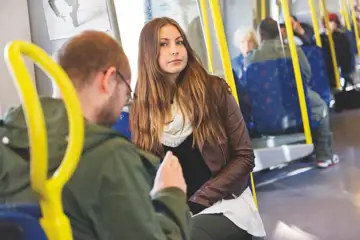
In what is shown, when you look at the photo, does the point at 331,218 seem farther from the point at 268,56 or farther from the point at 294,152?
the point at 268,56

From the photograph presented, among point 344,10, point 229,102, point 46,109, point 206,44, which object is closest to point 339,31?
point 344,10

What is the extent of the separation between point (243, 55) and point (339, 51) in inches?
125

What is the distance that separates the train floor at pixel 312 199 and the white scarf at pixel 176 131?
117 centimetres

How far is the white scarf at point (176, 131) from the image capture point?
7.22 ft

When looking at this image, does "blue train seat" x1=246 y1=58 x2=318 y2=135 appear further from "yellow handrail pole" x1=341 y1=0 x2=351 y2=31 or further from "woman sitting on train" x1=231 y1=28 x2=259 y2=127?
"yellow handrail pole" x1=341 y1=0 x2=351 y2=31

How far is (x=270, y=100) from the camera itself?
427 cm

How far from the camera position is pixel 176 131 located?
2.20m

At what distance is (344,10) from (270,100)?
3.91 metres

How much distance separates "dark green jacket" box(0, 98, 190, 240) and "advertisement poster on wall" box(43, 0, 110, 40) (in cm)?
302

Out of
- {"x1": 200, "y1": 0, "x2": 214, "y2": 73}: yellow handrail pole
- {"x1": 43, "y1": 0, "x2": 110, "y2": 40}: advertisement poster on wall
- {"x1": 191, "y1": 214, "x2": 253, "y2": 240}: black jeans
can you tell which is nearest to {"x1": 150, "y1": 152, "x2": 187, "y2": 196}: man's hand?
{"x1": 191, "y1": 214, "x2": 253, "y2": 240}: black jeans

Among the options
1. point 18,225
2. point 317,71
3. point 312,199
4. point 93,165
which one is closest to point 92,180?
point 93,165

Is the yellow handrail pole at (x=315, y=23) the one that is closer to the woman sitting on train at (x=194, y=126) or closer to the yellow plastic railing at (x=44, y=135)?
the woman sitting on train at (x=194, y=126)

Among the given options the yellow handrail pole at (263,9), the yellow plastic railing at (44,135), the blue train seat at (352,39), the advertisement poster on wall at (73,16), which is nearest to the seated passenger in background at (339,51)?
the blue train seat at (352,39)

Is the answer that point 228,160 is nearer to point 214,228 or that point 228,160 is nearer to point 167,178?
point 214,228
